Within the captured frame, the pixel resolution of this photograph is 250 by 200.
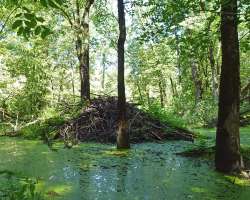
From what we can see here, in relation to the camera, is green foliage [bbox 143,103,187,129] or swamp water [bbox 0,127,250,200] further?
green foliage [bbox 143,103,187,129]

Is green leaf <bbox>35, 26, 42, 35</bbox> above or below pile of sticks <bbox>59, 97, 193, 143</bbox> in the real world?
above

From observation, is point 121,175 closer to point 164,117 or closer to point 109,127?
point 109,127

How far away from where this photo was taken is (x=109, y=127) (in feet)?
40.8

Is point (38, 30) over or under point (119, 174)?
over

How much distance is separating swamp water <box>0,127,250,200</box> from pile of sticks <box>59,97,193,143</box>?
153 centimetres

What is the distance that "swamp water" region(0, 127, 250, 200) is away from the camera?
5.65 metres

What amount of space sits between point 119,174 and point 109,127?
546 cm

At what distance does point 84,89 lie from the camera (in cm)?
1541

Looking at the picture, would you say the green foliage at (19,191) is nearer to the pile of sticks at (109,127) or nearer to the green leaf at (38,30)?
the green leaf at (38,30)

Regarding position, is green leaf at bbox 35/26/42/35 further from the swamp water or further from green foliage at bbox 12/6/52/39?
the swamp water

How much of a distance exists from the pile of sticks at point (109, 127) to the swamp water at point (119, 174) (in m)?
1.53

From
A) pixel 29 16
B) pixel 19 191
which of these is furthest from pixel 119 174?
pixel 29 16

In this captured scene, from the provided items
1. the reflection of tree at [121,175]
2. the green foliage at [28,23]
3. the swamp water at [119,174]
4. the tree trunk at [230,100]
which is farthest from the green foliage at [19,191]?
the tree trunk at [230,100]

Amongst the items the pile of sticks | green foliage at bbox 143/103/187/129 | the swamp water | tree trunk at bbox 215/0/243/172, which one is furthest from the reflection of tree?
green foliage at bbox 143/103/187/129
